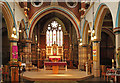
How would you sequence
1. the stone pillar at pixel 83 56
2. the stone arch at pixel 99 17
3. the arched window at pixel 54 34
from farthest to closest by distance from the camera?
the arched window at pixel 54 34
the stone pillar at pixel 83 56
the stone arch at pixel 99 17

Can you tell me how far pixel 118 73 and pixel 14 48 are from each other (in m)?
8.44

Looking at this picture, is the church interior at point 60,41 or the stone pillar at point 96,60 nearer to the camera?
the church interior at point 60,41

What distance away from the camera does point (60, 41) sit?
2992 cm

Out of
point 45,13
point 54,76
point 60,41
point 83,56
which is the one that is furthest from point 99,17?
point 60,41

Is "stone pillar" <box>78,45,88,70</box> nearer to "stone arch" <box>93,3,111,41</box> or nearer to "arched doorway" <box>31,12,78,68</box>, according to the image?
"stone arch" <box>93,3,111,41</box>

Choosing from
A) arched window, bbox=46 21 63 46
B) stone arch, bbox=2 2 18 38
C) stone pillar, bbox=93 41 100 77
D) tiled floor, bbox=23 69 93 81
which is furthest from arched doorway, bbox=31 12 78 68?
stone arch, bbox=2 2 18 38

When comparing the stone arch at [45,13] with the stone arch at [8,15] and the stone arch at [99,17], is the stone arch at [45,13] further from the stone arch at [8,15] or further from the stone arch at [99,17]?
the stone arch at [8,15]

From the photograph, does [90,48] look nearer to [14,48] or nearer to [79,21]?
[79,21]

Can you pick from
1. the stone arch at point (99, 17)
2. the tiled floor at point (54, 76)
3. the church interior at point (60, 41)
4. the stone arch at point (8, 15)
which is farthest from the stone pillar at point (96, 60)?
the stone arch at point (8, 15)

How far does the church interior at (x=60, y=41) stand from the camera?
12.4 m

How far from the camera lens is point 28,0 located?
69.4ft

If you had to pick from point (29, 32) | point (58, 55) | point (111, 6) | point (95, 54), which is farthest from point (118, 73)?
point (58, 55)

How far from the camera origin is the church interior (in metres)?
12.4

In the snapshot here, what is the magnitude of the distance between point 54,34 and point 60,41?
59.5 inches
